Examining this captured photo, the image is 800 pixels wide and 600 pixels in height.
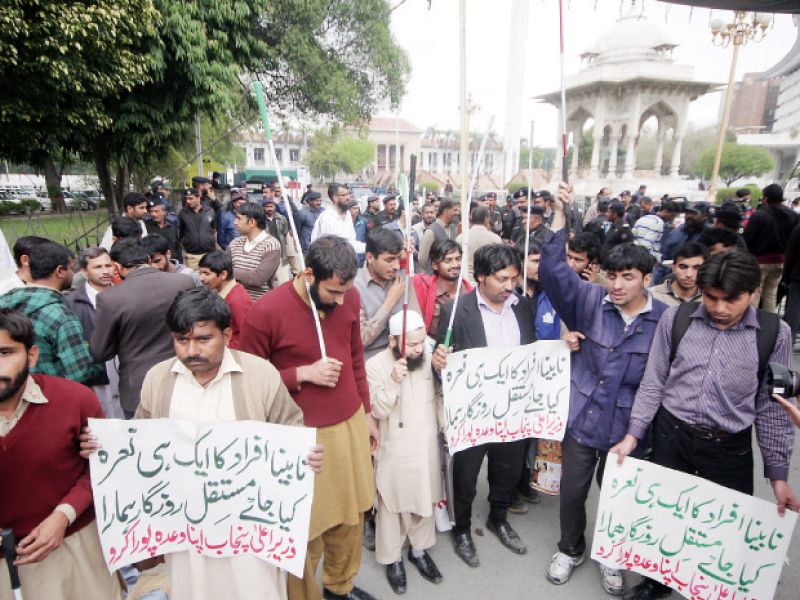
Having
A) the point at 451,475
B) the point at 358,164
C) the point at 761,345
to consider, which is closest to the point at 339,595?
the point at 451,475

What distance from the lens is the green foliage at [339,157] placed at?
199ft

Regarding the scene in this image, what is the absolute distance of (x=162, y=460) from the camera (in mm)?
1820

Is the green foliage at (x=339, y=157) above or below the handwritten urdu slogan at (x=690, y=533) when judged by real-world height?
above

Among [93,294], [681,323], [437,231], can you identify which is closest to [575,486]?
[681,323]

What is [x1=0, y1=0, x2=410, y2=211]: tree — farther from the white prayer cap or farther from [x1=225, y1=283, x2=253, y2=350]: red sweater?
the white prayer cap

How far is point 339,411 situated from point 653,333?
5.13 feet

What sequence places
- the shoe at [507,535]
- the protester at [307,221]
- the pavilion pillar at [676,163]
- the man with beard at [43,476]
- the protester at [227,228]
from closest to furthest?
the man with beard at [43,476]
the shoe at [507,535]
the protester at [227,228]
the protester at [307,221]
the pavilion pillar at [676,163]

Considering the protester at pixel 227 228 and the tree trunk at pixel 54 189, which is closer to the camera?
A: the protester at pixel 227 228

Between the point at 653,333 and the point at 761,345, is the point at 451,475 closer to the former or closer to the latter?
the point at 653,333

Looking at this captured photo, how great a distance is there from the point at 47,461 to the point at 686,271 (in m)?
3.23

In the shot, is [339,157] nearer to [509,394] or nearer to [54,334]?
[54,334]

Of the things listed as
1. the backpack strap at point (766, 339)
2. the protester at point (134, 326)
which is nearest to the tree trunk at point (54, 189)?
the protester at point (134, 326)

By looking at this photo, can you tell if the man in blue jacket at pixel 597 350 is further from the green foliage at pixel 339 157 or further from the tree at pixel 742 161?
the green foliage at pixel 339 157

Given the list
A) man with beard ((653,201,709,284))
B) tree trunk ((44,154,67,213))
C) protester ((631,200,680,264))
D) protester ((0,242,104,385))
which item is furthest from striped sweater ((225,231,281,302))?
tree trunk ((44,154,67,213))
